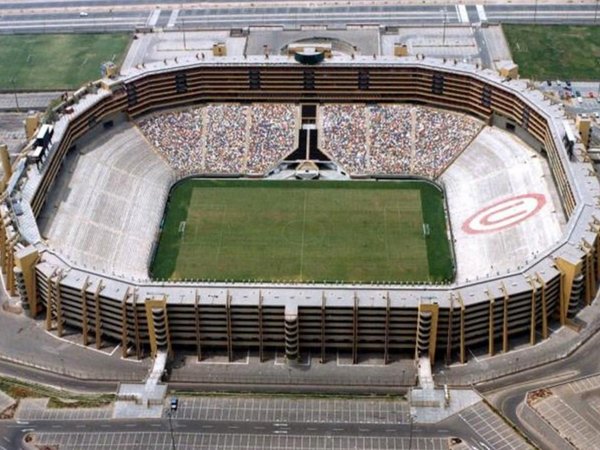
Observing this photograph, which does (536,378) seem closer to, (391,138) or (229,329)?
(229,329)

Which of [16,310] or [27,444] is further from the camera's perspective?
[16,310]

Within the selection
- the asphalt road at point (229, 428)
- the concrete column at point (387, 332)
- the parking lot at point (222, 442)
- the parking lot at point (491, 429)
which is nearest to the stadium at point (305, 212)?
the concrete column at point (387, 332)

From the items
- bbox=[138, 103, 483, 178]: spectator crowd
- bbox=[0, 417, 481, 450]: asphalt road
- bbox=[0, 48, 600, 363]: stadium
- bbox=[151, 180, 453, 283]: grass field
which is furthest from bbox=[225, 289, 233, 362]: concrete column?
bbox=[138, 103, 483, 178]: spectator crowd

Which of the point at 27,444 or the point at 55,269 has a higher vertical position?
the point at 55,269

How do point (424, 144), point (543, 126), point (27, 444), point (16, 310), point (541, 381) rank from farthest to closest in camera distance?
point (424, 144) → point (543, 126) → point (16, 310) → point (541, 381) → point (27, 444)

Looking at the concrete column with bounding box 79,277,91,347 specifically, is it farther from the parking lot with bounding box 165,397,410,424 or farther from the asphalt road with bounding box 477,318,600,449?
the asphalt road with bounding box 477,318,600,449

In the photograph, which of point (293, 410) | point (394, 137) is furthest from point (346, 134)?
point (293, 410)

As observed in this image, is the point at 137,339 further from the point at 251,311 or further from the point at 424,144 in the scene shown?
the point at 424,144

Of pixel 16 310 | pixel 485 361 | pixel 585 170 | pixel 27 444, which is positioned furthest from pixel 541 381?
pixel 16 310
